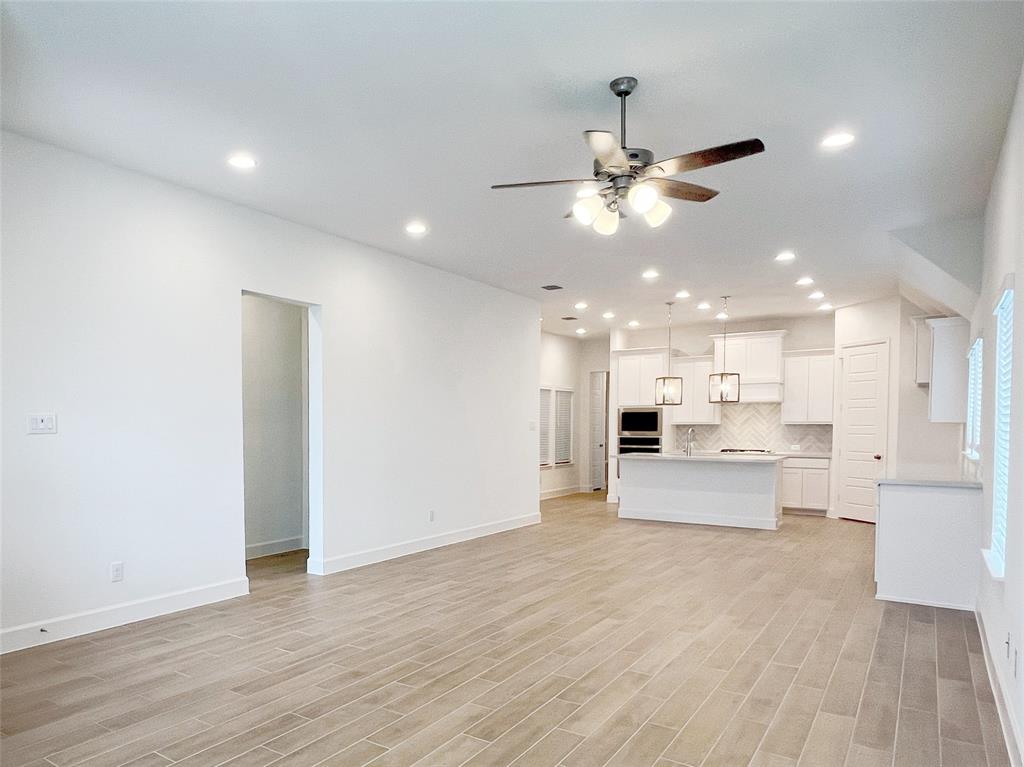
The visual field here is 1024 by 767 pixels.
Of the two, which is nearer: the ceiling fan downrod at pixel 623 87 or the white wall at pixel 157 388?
the ceiling fan downrod at pixel 623 87

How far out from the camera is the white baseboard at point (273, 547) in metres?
6.34

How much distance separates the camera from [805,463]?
9.84 metres

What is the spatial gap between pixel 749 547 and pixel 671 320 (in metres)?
4.64

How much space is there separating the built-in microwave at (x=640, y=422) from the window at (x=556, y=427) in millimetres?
1259

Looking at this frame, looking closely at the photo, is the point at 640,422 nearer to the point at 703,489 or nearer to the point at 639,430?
the point at 639,430

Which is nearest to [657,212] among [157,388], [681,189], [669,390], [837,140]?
[681,189]

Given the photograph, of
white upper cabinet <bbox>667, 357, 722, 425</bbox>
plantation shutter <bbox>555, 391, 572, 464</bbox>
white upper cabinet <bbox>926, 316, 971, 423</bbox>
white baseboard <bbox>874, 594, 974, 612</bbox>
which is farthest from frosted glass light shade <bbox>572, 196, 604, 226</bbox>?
plantation shutter <bbox>555, 391, 572, 464</bbox>

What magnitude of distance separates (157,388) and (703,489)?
670 cm

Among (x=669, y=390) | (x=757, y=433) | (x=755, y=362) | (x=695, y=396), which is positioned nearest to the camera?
(x=669, y=390)

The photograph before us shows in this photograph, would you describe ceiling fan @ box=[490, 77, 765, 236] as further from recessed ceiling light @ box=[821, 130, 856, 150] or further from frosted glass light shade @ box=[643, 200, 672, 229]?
recessed ceiling light @ box=[821, 130, 856, 150]

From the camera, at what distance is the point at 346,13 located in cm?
262

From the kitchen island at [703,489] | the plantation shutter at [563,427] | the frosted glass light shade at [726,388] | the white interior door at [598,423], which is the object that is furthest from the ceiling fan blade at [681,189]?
the white interior door at [598,423]

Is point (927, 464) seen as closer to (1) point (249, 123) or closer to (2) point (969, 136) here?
(2) point (969, 136)

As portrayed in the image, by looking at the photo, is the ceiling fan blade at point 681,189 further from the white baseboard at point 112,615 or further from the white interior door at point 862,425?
the white interior door at point 862,425
